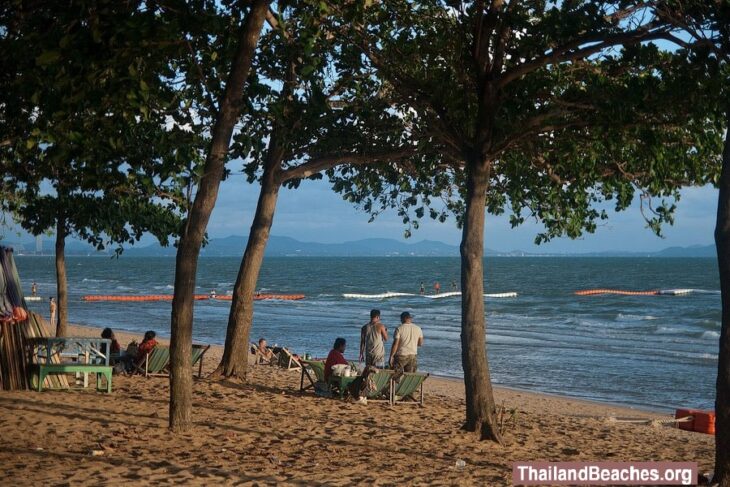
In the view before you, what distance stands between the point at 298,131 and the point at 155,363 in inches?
203

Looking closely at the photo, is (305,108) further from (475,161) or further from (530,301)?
(530,301)

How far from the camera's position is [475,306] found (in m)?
10.7

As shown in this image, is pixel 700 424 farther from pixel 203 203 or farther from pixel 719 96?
pixel 203 203

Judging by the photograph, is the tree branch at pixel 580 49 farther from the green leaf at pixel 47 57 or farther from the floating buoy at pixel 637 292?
the floating buoy at pixel 637 292

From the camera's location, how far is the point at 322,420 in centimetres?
1176

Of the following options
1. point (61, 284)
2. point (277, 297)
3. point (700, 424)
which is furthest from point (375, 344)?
point (277, 297)

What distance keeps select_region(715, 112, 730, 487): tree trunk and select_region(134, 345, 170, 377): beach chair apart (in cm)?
998

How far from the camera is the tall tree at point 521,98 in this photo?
33.5ft

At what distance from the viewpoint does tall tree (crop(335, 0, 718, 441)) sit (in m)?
10.2

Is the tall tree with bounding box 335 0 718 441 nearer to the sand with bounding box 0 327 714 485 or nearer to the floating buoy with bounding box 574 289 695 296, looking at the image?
the sand with bounding box 0 327 714 485

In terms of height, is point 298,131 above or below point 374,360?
above

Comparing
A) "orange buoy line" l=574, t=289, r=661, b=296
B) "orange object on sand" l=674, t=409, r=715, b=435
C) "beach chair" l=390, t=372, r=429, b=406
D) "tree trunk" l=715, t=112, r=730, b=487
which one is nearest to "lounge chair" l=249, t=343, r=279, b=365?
"beach chair" l=390, t=372, r=429, b=406

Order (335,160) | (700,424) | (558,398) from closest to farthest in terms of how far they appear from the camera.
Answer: (335,160)
(700,424)
(558,398)

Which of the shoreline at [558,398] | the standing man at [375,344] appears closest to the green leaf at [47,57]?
the standing man at [375,344]
